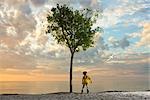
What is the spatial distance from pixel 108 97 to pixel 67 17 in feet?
49.2

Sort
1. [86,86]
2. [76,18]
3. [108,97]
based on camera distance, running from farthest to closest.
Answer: [76,18]
[86,86]
[108,97]

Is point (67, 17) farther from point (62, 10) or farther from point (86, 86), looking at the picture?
point (86, 86)

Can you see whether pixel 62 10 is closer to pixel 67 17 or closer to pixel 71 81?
pixel 67 17

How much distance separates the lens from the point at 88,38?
182 ft

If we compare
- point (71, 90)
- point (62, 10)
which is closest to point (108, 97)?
point (71, 90)

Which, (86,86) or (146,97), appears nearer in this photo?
(146,97)

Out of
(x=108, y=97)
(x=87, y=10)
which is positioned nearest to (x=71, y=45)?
(x=87, y=10)

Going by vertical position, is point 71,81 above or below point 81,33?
below

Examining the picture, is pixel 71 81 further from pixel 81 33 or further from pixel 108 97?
pixel 108 97

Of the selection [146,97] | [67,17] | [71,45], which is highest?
[67,17]

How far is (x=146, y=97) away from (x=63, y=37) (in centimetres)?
1583

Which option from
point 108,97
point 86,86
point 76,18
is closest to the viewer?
point 108,97

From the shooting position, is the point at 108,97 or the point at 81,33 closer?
the point at 108,97

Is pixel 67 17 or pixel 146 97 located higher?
pixel 67 17
